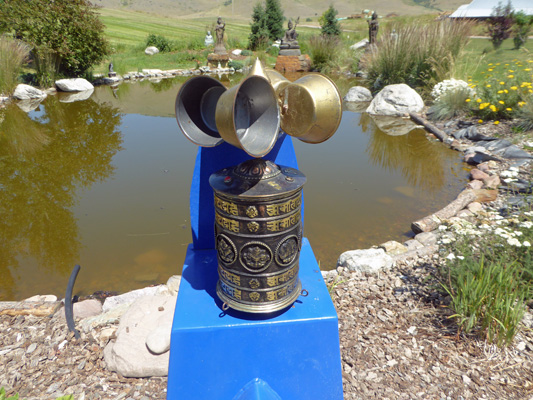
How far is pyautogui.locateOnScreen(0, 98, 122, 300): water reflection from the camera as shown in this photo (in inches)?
150

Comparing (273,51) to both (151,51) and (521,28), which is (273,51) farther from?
(521,28)

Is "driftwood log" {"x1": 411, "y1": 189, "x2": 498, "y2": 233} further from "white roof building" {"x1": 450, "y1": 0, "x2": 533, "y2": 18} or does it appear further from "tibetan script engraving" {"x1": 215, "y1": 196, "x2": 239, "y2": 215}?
"white roof building" {"x1": 450, "y1": 0, "x2": 533, "y2": 18}

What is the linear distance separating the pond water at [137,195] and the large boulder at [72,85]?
4099mm

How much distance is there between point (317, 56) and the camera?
51.6ft

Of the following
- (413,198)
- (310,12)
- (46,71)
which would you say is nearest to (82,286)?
(413,198)

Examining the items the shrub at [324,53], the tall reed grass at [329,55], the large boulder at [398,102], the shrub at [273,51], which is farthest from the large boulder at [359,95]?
the shrub at [273,51]

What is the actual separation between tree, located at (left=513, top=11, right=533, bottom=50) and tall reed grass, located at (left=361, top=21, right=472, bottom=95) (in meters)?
9.94

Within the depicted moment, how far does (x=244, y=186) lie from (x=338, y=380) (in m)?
1.14

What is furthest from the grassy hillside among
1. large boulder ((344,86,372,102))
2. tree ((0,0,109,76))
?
large boulder ((344,86,372,102))

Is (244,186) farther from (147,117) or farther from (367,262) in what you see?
(147,117)

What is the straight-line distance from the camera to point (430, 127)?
761 cm

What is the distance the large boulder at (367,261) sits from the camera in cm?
307

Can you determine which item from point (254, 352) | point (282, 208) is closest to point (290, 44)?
point (282, 208)

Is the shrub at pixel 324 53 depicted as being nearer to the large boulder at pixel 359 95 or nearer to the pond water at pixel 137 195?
the large boulder at pixel 359 95
